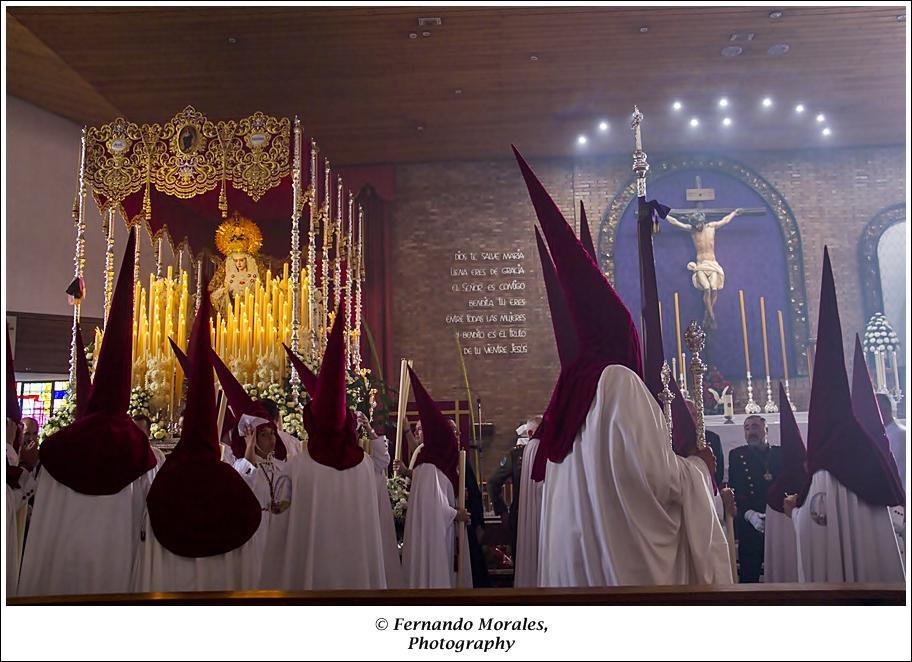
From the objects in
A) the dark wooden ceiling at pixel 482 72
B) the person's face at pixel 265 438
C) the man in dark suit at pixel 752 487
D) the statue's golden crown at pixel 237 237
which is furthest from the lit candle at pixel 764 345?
the person's face at pixel 265 438

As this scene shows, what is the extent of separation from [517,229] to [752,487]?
16.4 ft

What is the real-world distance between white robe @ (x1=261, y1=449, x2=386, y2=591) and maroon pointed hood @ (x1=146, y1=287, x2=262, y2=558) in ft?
2.09

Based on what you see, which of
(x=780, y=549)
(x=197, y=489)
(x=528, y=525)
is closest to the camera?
(x=197, y=489)

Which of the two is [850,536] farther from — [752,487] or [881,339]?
[881,339]

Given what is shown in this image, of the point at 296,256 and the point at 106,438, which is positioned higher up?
the point at 296,256

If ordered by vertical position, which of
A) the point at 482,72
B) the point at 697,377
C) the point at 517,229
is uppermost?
the point at 482,72

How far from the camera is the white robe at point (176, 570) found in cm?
280

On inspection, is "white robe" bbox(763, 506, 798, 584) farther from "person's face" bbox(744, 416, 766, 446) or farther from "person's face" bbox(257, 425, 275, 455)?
"person's face" bbox(257, 425, 275, 455)

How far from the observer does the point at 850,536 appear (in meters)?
3.29

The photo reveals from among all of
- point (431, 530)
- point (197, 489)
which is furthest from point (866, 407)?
point (197, 489)

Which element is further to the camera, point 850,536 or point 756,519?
point 756,519

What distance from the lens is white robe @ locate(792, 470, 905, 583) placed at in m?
3.26

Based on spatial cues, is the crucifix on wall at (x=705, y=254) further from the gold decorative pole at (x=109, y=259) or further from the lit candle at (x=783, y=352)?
the gold decorative pole at (x=109, y=259)

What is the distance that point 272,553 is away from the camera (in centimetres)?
348
